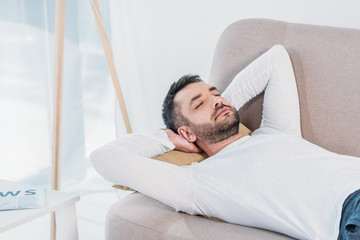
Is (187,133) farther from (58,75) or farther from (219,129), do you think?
(58,75)

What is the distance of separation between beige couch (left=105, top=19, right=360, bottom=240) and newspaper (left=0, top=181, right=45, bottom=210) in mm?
224

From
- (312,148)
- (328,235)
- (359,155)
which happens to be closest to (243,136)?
(312,148)

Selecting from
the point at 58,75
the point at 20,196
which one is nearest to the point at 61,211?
the point at 20,196

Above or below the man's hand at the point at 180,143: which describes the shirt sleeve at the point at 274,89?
above

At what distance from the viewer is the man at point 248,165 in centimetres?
113

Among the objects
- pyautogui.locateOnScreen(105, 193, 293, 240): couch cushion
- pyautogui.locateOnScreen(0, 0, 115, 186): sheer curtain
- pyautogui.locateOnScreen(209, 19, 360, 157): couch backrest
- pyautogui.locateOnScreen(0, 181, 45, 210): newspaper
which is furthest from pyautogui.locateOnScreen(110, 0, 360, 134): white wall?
pyautogui.locateOnScreen(0, 181, 45, 210): newspaper

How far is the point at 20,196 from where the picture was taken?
1.20m

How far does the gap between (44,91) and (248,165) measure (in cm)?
153

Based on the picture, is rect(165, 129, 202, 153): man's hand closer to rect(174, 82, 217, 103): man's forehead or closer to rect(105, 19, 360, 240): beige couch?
rect(174, 82, 217, 103): man's forehead

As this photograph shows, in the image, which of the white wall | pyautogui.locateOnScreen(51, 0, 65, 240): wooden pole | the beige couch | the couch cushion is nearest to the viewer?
the couch cushion

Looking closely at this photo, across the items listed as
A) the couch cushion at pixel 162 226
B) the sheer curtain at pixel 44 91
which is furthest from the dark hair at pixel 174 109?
the sheer curtain at pixel 44 91

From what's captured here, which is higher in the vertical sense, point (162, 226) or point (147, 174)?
point (147, 174)

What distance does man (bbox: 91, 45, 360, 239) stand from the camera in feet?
3.70

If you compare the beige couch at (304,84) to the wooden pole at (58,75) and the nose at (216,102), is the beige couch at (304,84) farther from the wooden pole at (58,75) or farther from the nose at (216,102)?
the wooden pole at (58,75)
